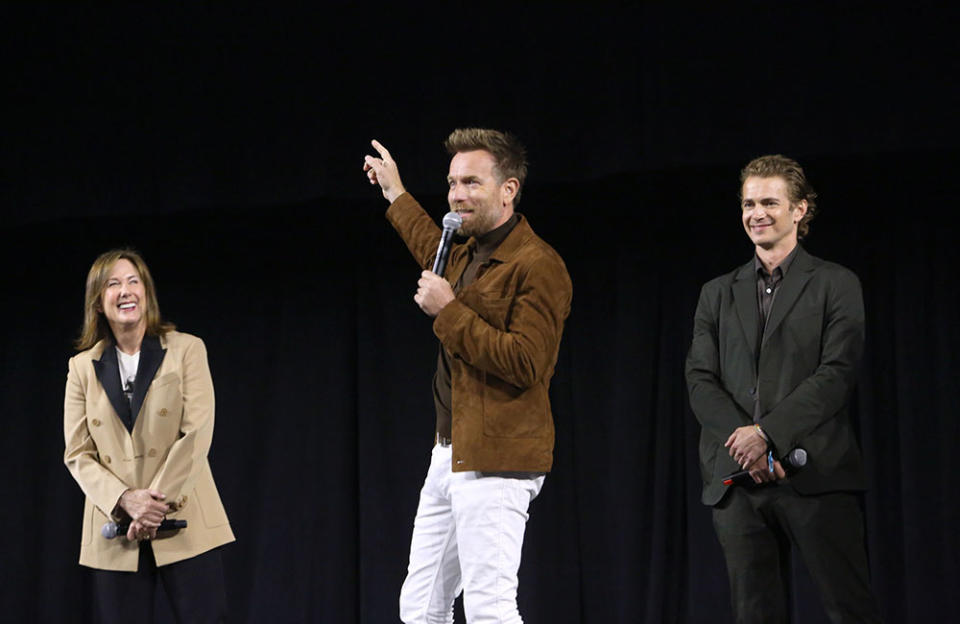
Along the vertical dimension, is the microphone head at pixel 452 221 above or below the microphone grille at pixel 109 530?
above

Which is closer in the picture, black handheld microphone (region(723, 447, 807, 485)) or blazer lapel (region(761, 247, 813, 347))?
black handheld microphone (region(723, 447, 807, 485))

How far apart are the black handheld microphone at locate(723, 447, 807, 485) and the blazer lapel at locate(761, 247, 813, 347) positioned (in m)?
0.31

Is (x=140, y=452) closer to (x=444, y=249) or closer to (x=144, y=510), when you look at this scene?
(x=144, y=510)

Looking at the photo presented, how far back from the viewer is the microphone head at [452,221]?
104 inches

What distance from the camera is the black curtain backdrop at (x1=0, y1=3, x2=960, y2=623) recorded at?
3.92 meters

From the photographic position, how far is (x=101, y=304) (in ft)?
11.0

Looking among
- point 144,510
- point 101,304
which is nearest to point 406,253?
point 101,304

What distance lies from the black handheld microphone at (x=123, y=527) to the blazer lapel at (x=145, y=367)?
31 cm

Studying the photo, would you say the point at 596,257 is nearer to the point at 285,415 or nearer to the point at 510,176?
the point at 285,415

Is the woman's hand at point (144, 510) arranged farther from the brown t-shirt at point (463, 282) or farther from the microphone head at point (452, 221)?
the microphone head at point (452, 221)

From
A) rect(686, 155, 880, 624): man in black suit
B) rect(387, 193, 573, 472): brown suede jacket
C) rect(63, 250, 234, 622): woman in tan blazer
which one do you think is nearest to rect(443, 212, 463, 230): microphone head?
rect(387, 193, 573, 472): brown suede jacket

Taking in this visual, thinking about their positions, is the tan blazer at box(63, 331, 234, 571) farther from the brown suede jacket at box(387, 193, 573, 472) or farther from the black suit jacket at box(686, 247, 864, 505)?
the black suit jacket at box(686, 247, 864, 505)

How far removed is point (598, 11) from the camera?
4.09 metres

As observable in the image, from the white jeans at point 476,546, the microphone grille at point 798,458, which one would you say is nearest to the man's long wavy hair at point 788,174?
the microphone grille at point 798,458
